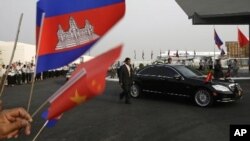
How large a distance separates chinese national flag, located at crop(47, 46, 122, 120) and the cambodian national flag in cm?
43

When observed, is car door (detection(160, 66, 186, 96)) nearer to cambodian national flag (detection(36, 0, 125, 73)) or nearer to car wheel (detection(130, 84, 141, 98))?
car wheel (detection(130, 84, 141, 98))

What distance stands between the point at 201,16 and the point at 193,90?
16697 millimetres

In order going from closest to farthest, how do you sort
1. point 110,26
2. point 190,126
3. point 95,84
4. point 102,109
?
point 95,84 < point 110,26 < point 190,126 < point 102,109

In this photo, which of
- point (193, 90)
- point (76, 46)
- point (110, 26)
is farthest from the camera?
point (193, 90)

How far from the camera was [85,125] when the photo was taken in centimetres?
904

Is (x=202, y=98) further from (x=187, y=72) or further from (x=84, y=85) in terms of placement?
(x=84, y=85)

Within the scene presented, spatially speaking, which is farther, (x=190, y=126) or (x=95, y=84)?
(x=190, y=126)

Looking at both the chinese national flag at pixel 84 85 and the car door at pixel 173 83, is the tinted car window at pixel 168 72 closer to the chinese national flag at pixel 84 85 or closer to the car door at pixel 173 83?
the car door at pixel 173 83

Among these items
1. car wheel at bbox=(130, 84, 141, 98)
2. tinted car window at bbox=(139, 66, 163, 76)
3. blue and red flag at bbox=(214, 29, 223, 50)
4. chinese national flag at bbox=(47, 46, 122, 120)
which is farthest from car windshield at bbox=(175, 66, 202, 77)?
blue and red flag at bbox=(214, 29, 223, 50)

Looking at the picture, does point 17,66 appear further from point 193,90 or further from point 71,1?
point 71,1

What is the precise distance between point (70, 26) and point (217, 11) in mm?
28163

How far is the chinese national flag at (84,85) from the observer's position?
5.51ft

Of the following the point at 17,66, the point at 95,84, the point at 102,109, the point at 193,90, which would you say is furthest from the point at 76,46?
the point at 17,66

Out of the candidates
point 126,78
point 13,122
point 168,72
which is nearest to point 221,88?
point 168,72
